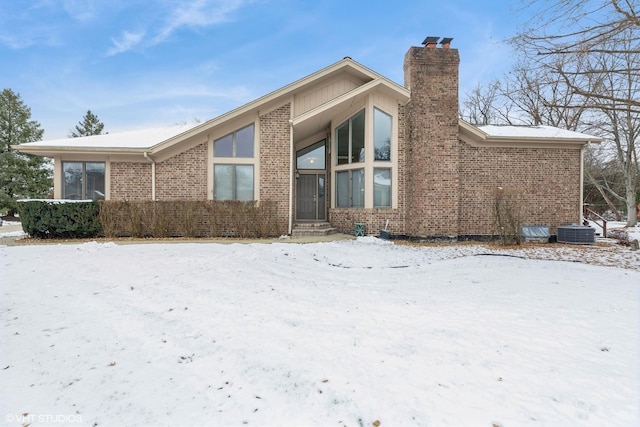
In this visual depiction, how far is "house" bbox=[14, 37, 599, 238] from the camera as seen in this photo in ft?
33.9

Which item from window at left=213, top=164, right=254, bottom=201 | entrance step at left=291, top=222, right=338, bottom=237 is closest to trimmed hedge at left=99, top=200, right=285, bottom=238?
entrance step at left=291, top=222, right=338, bottom=237

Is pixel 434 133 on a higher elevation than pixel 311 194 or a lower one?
higher

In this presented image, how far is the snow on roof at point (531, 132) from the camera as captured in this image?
35.6ft

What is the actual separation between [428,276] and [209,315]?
13.1ft

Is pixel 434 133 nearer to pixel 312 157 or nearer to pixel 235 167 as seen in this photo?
pixel 312 157

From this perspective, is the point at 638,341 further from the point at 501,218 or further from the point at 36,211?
the point at 36,211

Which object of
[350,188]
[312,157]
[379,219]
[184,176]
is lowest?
[379,219]

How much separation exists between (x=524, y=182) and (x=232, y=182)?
10438 mm

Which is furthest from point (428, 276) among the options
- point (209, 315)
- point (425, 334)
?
point (209, 315)

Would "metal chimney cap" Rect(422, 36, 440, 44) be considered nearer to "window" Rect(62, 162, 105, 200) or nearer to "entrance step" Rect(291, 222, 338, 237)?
"entrance step" Rect(291, 222, 338, 237)

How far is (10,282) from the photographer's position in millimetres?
4891

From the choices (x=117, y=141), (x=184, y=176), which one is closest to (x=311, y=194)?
(x=184, y=176)

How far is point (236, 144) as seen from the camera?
422 inches

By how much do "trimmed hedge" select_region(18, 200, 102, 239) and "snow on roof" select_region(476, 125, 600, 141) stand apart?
13.5 m
